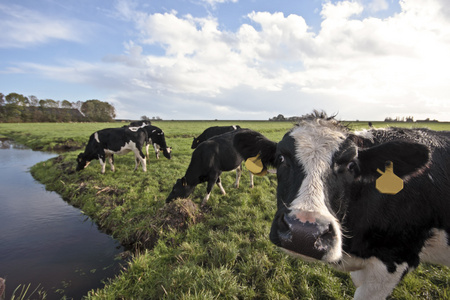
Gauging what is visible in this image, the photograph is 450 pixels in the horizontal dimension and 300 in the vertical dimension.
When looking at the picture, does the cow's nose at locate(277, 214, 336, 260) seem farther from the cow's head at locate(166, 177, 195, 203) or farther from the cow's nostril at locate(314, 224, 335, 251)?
the cow's head at locate(166, 177, 195, 203)

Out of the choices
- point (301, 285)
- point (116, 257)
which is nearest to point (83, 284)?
point (116, 257)

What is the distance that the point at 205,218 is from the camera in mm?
5859

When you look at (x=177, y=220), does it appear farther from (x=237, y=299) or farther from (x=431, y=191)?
(x=431, y=191)

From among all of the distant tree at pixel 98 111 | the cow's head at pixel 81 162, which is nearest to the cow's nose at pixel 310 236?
the cow's head at pixel 81 162

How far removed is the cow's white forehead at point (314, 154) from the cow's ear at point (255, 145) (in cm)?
59

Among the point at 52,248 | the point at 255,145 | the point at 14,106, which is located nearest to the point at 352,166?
the point at 255,145

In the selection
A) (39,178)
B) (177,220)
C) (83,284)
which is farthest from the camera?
(39,178)

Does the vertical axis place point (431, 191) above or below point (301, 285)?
above

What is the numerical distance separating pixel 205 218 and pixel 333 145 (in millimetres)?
4278

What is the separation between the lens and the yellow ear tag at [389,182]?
92.4 inches

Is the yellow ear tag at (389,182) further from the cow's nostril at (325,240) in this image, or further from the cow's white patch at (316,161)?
the cow's nostril at (325,240)

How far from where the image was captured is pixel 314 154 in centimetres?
238

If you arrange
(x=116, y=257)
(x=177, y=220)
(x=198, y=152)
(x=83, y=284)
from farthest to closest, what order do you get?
1. (x=198, y=152)
2. (x=177, y=220)
3. (x=116, y=257)
4. (x=83, y=284)

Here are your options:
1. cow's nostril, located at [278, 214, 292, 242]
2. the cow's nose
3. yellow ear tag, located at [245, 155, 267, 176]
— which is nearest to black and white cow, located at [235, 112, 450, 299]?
cow's nostril, located at [278, 214, 292, 242]
